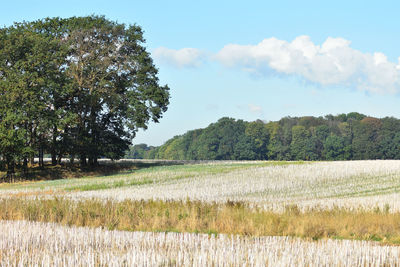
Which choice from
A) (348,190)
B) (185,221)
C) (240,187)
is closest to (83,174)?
(240,187)

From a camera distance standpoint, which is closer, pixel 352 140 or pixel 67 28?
pixel 67 28

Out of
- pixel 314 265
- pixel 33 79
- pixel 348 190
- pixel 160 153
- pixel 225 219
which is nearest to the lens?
pixel 314 265

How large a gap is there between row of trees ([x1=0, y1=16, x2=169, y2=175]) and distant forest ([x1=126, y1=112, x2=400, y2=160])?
71385mm

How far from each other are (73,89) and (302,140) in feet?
269

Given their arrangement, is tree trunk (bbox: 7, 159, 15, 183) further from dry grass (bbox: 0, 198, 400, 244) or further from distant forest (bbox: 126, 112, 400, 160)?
distant forest (bbox: 126, 112, 400, 160)

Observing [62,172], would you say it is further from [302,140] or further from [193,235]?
[302,140]

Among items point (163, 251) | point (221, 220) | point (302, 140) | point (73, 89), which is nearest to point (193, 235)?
point (163, 251)

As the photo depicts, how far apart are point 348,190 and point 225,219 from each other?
70.8ft

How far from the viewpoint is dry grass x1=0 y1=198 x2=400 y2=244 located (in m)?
13.5

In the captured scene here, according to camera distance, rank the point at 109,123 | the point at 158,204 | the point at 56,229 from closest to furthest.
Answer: the point at 56,229 < the point at 158,204 < the point at 109,123

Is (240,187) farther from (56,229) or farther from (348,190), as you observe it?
(56,229)

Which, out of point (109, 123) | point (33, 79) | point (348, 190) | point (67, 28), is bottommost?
point (348, 190)

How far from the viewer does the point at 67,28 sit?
5928cm

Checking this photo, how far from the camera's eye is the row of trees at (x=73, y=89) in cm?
4847
